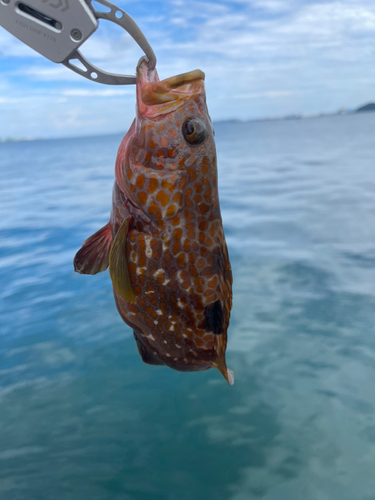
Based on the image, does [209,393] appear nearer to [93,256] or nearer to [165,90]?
[93,256]

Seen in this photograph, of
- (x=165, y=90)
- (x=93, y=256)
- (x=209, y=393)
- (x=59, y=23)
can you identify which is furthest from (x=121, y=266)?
(x=209, y=393)

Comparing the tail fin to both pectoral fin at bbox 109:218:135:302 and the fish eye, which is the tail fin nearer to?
pectoral fin at bbox 109:218:135:302

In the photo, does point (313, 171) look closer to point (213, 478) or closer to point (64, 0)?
point (213, 478)

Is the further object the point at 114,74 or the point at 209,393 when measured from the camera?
the point at 209,393

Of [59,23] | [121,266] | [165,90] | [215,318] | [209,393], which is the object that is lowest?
[209,393]

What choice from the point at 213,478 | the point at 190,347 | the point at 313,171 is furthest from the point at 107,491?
the point at 313,171
